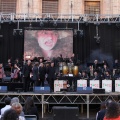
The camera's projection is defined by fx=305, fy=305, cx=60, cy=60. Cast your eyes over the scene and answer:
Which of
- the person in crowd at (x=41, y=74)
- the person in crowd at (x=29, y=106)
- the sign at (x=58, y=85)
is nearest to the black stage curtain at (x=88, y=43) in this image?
the person in crowd at (x=41, y=74)

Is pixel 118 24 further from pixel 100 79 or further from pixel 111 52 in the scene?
pixel 100 79

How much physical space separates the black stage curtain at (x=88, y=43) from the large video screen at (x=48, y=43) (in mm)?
355

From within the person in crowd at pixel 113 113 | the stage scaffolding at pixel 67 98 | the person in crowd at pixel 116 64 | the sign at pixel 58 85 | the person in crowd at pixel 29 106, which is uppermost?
the person in crowd at pixel 116 64

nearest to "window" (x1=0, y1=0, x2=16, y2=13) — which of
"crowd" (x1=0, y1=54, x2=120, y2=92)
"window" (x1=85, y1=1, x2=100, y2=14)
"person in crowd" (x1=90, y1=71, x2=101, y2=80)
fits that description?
"window" (x1=85, y1=1, x2=100, y2=14)

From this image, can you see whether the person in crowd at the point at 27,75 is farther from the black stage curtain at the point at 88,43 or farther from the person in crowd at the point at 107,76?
the black stage curtain at the point at 88,43

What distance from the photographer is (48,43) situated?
20844mm

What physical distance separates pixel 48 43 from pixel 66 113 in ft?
39.8

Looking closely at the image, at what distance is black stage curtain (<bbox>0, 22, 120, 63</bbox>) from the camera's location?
20531 mm

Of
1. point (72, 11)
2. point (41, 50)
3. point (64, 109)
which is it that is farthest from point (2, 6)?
point (64, 109)

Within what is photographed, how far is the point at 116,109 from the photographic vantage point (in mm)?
4828

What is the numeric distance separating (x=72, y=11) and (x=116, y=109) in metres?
21.7

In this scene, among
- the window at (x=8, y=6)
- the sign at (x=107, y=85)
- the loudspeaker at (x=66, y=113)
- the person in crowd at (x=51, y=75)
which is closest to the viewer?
the loudspeaker at (x=66, y=113)

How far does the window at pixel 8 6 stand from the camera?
26.2 metres

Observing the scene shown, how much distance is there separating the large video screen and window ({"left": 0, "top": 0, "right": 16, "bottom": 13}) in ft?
21.7
